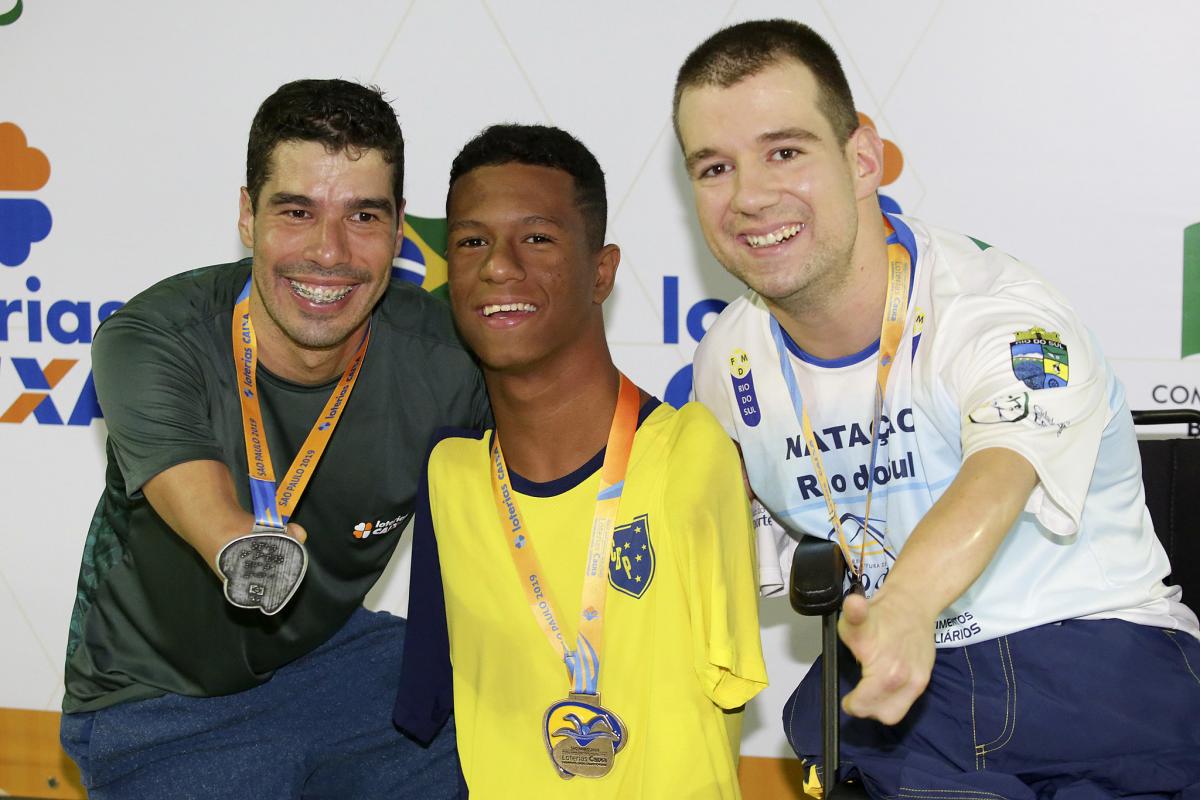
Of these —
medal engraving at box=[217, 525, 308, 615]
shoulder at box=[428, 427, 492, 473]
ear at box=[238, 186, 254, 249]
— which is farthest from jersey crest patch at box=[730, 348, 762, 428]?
ear at box=[238, 186, 254, 249]

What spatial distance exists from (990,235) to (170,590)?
1963mm

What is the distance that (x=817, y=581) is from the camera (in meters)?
1.77

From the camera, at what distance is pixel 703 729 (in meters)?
1.90

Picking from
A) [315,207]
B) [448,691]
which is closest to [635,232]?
[315,207]

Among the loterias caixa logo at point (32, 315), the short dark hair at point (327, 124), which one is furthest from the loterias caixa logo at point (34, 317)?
the short dark hair at point (327, 124)

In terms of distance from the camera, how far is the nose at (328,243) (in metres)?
2.18

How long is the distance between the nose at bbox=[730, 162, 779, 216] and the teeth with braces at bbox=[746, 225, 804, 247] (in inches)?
1.8

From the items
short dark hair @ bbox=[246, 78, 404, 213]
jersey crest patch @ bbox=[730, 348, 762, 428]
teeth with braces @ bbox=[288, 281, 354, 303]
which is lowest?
jersey crest patch @ bbox=[730, 348, 762, 428]

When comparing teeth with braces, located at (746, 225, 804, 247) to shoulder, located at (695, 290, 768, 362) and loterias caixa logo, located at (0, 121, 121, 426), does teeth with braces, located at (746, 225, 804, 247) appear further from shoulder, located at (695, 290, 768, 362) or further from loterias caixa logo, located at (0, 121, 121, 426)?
loterias caixa logo, located at (0, 121, 121, 426)

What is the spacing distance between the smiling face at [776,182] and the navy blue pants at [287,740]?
3.87 ft

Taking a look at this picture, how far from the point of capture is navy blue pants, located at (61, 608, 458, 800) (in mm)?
2381

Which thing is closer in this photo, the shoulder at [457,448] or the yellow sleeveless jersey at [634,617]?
the yellow sleeveless jersey at [634,617]

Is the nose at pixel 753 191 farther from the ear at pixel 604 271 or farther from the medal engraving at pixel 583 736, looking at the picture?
the medal engraving at pixel 583 736

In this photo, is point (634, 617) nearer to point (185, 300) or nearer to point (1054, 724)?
point (1054, 724)
